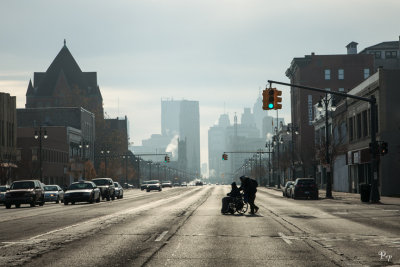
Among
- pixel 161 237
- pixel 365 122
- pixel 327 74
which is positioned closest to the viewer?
pixel 161 237

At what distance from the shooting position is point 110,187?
56531 millimetres

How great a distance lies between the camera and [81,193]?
46.9 metres

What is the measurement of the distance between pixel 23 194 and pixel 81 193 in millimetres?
3997

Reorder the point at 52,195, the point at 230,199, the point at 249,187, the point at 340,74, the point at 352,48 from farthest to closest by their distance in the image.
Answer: the point at 352,48 → the point at 340,74 → the point at 52,195 → the point at 249,187 → the point at 230,199

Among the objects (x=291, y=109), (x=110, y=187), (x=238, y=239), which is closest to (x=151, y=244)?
(x=238, y=239)

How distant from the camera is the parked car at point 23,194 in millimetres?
44688

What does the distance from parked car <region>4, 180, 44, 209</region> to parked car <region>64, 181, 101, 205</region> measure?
2.07 metres

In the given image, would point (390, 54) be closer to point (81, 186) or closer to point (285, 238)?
point (81, 186)

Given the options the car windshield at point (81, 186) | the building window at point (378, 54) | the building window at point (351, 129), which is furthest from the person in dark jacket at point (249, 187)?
the building window at point (378, 54)

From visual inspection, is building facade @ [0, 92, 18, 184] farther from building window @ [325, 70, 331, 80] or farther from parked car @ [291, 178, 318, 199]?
building window @ [325, 70, 331, 80]

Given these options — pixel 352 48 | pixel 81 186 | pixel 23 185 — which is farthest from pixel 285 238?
pixel 352 48

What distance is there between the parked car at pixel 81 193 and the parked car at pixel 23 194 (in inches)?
81.5

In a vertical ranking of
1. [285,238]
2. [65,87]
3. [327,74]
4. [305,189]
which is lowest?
[285,238]

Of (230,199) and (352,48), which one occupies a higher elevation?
(352,48)
